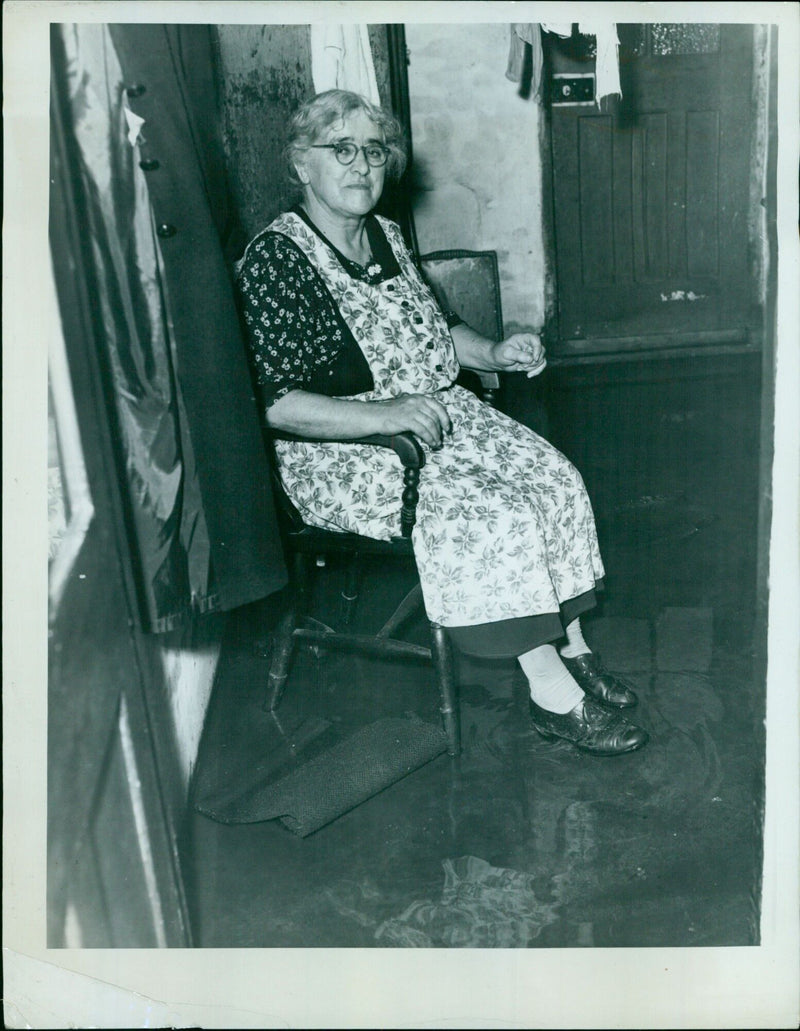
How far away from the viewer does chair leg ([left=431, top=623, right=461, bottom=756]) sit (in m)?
2.32

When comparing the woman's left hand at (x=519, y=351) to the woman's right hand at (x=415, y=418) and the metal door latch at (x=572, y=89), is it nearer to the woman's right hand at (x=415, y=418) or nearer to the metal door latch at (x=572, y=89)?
the woman's right hand at (x=415, y=418)

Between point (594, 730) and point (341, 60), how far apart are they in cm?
194

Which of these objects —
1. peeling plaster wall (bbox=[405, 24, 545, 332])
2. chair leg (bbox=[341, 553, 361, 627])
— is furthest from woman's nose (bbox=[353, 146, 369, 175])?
peeling plaster wall (bbox=[405, 24, 545, 332])

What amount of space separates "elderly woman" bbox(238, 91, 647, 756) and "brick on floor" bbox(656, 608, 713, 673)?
30 centimetres

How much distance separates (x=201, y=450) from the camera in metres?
1.76

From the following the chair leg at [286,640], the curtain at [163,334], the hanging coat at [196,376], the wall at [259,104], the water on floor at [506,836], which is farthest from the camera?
the wall at [259,104]

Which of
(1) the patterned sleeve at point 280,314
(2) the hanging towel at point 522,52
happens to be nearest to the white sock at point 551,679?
(1) the patterned sleeve at point 280,314

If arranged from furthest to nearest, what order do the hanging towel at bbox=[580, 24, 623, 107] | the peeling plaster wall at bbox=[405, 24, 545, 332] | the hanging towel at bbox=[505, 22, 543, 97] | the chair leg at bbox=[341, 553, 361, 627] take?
1. the peeling plaster wall at bbox=[405, 24, 545, 332]
2. the hanging towel at bbox=[505, 22, 543, 97]
3. the hanging towel at bbox=[580, 24, 623, 107]
4. the chair leg at bbox=[341, 553, 361, 627]

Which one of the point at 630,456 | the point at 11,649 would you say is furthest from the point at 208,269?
the point at 630,456

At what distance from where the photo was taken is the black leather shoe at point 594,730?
90.9 inches

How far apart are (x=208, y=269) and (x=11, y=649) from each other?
75 cm

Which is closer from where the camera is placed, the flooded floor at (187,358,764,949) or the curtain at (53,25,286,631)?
the curtain at (53,25,286,631)

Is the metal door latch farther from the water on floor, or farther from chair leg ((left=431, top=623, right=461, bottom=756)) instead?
chair leg ((left=431, top=623, right=461, bottom=756))

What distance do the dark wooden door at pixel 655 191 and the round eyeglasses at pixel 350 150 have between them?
9.01 ft
